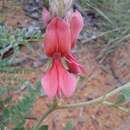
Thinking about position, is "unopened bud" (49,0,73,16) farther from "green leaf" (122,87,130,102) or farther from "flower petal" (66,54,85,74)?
"green leaf" (122,87,130,102)

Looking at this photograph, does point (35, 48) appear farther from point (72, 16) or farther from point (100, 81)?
point (72, 16)

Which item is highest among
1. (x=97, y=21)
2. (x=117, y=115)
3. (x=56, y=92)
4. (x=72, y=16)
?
(x=72, y=16)

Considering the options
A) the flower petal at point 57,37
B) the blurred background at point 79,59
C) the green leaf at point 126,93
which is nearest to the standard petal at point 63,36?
the flower petal at point 57,37

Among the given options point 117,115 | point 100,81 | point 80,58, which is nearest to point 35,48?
point 80,58

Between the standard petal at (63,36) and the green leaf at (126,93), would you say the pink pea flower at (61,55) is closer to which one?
the standard petal at (63,36)

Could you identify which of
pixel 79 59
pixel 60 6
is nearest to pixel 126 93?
pixel 60 6

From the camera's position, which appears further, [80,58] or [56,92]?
[80,58]

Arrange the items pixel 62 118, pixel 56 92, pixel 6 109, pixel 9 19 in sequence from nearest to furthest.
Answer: pixel 56 92
pixel 6 109
pixel 62 118
pixel 9 19
